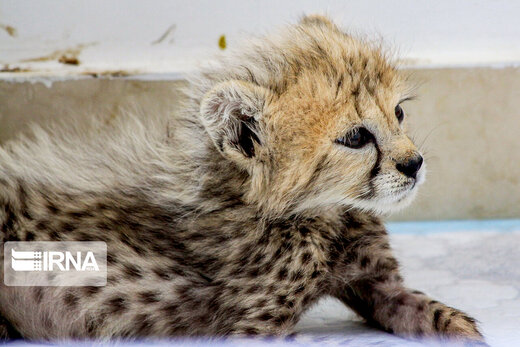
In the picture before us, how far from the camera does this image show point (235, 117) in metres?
1.85

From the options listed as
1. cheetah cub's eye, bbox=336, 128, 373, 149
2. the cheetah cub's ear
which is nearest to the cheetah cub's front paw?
cheetah cub's eye, bbox=336, 128, 373, 149

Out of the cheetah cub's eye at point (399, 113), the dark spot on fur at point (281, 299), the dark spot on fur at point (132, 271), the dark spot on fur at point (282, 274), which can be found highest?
the cheetah cub's eye at point (399, 113)

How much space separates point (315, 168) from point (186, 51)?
1.24 m

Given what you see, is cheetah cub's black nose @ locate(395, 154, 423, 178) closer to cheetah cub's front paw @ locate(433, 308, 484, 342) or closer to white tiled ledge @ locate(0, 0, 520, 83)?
cheetah cub's front paw @ locate(433, 308, 484, 342)

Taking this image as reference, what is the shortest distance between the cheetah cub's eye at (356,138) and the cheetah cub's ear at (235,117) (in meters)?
0.19

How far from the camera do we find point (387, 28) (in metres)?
2.69

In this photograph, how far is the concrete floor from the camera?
2871 millimetres

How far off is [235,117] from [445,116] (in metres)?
1.35

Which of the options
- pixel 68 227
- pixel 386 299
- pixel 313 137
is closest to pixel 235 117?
pixel 313 137

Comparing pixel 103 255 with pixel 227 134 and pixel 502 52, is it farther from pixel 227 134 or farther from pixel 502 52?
pixel 502 52

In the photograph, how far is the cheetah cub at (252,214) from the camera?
183 cm

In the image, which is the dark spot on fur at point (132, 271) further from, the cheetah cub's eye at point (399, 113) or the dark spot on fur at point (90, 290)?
the cheetah cub's eye at point (399, 113)

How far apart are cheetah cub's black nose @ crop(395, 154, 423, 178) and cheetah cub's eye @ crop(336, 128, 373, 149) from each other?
0.09 m

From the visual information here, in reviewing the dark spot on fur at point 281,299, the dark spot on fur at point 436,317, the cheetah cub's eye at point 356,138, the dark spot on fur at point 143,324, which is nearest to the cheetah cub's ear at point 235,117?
the cheetah cub's eye at point 356,138
